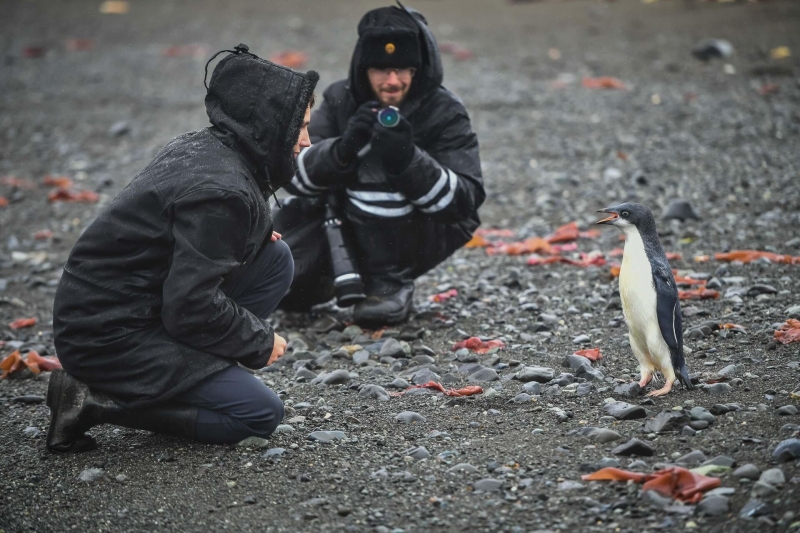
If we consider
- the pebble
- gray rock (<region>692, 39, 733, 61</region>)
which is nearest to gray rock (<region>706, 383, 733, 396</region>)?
the pebble

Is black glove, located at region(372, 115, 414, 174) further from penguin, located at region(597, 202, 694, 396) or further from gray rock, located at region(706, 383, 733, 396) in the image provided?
gray rock, located at region(706, 383, 733, 396)

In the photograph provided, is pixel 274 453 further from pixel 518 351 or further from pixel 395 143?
pixel 395 143

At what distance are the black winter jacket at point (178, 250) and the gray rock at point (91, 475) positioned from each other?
255mm

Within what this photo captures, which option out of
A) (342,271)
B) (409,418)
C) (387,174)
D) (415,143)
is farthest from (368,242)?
(409,418)

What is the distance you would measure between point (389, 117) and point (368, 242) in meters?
0.76

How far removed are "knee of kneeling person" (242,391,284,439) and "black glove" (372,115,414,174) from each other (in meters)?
1.44

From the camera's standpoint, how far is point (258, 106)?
3.06 meters

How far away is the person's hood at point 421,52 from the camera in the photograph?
14.5 feet

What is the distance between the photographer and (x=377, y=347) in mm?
4328

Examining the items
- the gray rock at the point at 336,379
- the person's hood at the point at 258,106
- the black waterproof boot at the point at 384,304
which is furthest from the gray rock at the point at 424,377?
the person's hood at the point at 258,106

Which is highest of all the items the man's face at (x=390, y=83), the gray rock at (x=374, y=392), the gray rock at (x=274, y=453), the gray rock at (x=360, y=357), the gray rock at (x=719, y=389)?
the man's face at (x=390, y=83)

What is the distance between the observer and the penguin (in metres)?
3.33

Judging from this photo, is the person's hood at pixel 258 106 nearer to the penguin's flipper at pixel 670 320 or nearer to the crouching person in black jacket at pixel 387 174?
the crouching person in black jacket at pixel 387 174

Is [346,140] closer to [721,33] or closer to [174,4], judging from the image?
[721,33]
